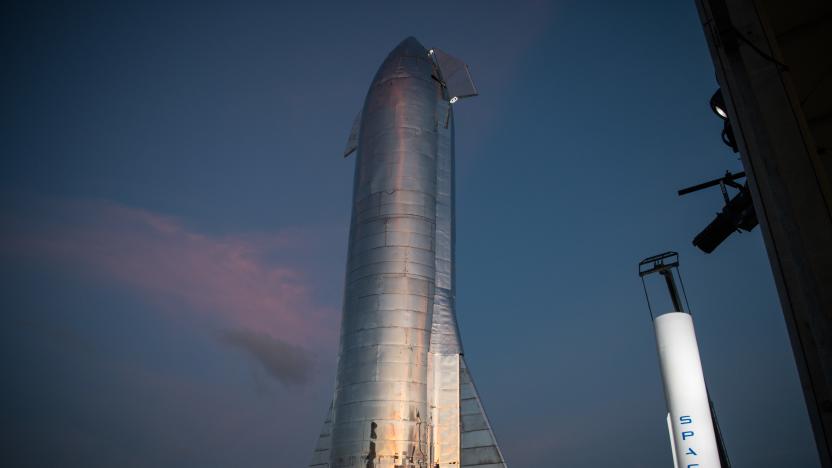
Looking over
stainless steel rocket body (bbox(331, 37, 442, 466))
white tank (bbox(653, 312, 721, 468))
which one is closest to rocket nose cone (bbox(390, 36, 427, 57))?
stainless steel rocket body (bbox(331, 37, 442, 466))

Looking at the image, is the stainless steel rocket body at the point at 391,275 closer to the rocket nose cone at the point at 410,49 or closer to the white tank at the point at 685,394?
the rocket nose cone at the point at 410,49

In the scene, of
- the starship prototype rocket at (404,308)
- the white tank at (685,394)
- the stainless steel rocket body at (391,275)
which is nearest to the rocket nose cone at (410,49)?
the stainless steel rocket body at (391,275)

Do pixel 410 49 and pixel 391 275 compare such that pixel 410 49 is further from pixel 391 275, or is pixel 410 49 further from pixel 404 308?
pixel 404 308

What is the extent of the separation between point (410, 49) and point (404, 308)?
9731 mm

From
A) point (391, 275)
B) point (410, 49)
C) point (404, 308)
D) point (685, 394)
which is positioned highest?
point (410, 49)

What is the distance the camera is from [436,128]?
57.8 feet

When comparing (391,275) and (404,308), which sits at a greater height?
(391,275)

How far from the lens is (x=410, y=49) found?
19344mm

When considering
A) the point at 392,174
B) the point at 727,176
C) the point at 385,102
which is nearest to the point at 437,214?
the point at 392,174

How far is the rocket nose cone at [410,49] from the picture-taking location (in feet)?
62.8


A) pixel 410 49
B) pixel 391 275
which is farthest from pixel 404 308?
Result: pixel 410 49

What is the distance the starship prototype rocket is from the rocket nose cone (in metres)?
0.67

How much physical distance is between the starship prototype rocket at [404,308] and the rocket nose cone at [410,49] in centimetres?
67

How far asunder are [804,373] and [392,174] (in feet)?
41.6
